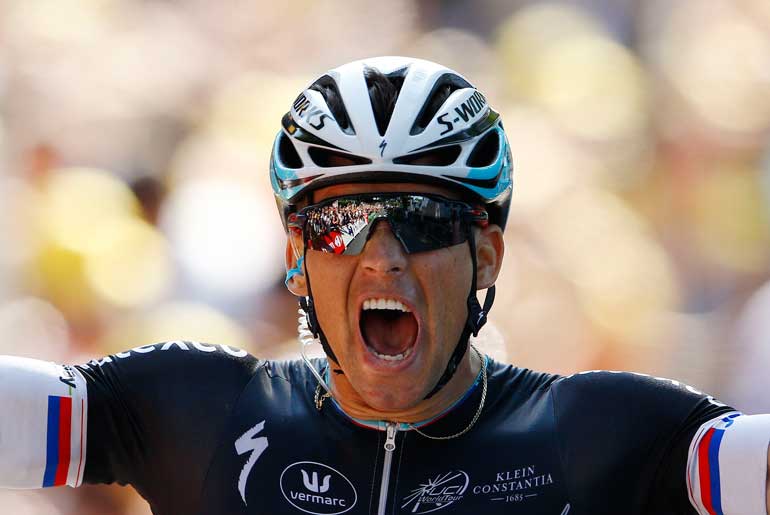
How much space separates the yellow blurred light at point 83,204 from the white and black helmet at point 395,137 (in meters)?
3.31

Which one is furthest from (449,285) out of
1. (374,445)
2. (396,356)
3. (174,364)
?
(174,364)

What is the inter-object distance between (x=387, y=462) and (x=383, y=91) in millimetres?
996

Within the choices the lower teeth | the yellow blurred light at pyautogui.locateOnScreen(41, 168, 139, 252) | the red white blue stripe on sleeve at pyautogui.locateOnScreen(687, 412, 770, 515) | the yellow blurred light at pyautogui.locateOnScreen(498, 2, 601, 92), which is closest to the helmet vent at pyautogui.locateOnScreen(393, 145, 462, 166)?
the lower teeth

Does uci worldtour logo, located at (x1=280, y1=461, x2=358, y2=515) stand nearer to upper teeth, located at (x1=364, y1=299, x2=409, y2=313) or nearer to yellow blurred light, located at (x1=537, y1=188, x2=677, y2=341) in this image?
upper teeth, located at (x1=364, y1=299, x2=409, y2=313)

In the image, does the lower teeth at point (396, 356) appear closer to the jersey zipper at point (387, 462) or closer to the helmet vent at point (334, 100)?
the jersey zipper at point (387, 462)

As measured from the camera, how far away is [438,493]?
248cm

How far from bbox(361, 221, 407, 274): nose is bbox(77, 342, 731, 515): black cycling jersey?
1.41 ft

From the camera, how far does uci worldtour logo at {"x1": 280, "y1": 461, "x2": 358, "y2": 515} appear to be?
2.49 m

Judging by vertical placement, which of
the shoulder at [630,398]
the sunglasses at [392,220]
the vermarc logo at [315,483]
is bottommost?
the vermarc logo at [315,483]

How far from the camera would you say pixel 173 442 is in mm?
2594

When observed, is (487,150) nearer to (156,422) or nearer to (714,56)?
(156,422)

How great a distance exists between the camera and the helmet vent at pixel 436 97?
265 cm

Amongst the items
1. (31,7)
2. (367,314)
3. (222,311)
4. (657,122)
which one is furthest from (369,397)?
(31,7)

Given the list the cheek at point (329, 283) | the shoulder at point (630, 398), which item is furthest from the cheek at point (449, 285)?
the shoulder at point (630, 398)
